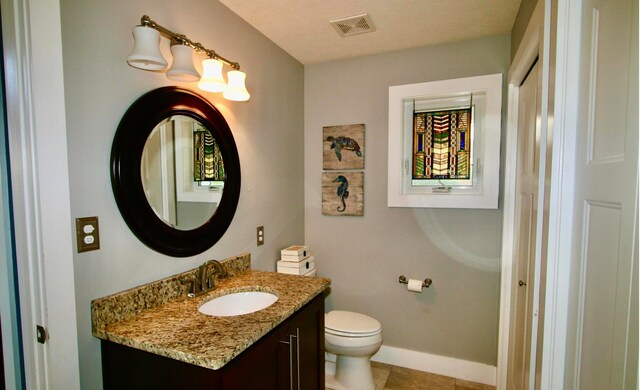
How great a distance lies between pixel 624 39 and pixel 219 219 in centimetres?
170

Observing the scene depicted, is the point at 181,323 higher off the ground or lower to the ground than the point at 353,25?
lower

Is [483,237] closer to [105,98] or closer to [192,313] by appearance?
[192,313]

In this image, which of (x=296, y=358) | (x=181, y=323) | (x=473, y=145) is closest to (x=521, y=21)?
(x=473, y=145)

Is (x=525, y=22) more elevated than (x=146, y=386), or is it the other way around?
(x=525, y=22)

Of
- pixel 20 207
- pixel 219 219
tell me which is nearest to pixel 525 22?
pixel 219 219

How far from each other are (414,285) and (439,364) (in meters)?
0.67

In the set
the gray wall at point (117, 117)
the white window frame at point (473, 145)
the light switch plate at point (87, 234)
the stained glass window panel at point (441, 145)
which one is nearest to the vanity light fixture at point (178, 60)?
the gray wall at point (117, 117)

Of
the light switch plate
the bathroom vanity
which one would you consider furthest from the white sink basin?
the light switch plate

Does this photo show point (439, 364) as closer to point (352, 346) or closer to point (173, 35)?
point (352, 346)

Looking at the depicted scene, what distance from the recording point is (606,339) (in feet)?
2.38

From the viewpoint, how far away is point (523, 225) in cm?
174

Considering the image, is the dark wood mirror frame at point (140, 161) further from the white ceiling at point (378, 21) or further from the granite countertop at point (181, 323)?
the white ceiling at point (378, 21)

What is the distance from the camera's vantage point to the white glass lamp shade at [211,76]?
1432mm

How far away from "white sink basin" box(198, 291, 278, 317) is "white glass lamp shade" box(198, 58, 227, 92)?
1.06 metres
